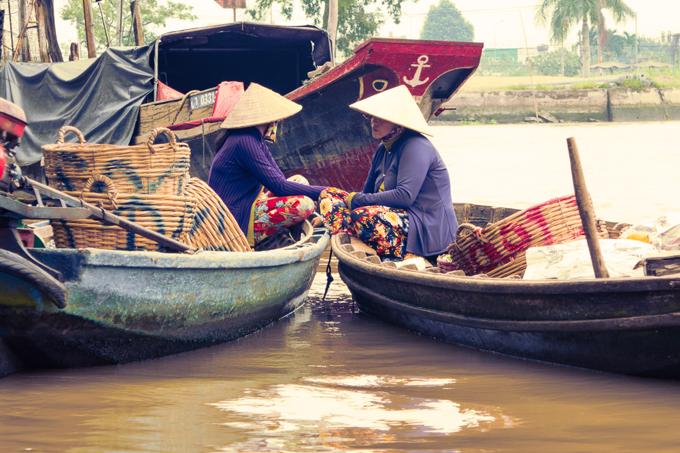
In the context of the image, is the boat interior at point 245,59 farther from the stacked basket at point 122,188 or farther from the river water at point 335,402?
the stacked basket at point 122,188

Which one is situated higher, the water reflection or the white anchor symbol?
the white anchor symbol

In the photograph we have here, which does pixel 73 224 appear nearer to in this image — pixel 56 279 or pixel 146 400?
pixel 56 279

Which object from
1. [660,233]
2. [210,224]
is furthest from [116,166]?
[660,233]

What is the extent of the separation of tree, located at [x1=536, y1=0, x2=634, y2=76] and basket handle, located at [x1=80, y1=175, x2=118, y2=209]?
158 feet

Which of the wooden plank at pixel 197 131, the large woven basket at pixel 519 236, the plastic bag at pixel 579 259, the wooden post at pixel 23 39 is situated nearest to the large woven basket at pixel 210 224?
the large woven basket at pixel 519 236

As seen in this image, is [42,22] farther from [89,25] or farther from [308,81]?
[308,81]

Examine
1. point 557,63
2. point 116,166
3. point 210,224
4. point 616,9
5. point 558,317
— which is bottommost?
point 558,317

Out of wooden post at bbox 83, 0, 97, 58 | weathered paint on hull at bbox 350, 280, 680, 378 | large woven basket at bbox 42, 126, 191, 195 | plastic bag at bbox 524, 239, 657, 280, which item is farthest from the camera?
wooden post at bbox 83, 0, 97, 58

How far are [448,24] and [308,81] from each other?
84.6 metres

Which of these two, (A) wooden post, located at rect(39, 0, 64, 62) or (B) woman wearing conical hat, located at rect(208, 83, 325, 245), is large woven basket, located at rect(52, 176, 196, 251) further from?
(A) wooden post, located at rect(39, 0, 64, 62)

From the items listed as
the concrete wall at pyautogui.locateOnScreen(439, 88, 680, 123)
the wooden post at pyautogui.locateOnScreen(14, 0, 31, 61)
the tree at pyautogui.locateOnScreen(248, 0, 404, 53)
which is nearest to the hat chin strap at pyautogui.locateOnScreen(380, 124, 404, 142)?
the wooden post at pyautogui.locateOnScreen(14, 0, 31, 61)

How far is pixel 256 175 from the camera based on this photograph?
6.02 meters

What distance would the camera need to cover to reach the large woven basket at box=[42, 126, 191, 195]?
4.86 metres

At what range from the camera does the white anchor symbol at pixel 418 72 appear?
10789 mm
